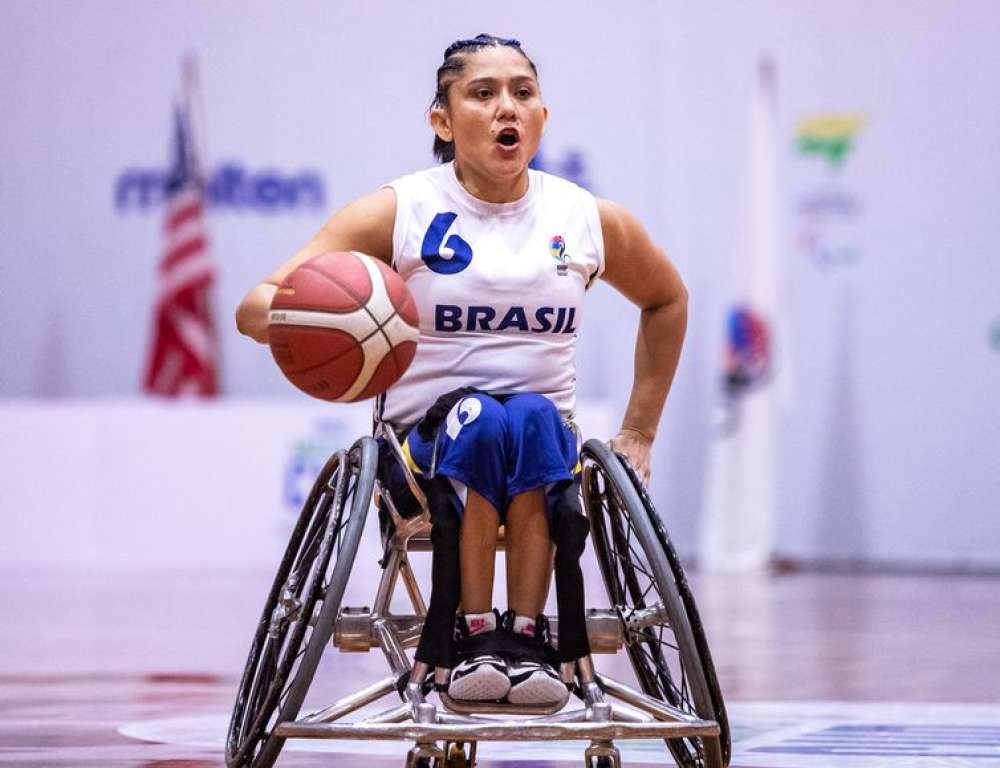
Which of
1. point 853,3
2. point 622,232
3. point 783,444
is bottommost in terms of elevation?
point 783,444

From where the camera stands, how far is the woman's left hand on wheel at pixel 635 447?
10.1ft

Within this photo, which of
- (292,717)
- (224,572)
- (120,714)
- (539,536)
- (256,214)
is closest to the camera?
(292,717)

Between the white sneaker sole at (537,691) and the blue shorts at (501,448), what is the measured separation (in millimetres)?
292

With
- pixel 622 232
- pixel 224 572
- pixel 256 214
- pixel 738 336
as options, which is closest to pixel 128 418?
pixel 224 572

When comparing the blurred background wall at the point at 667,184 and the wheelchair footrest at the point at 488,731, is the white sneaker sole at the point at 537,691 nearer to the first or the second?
the wheelchair footrest at the point at 488,731

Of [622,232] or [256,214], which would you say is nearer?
[622,232]

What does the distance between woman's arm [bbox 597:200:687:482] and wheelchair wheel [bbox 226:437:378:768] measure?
600 millimetres

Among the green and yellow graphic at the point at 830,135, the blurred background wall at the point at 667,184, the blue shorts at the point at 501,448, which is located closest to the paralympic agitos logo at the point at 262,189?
the blurred background wall at the point at 667,184

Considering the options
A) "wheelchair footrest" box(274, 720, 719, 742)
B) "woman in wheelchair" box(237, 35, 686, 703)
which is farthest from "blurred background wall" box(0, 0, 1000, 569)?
"wheelchair footrest" box(274, 720, 719, 742)

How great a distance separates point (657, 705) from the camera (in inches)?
100

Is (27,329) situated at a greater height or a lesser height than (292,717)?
greater

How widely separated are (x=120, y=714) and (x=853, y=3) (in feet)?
22.0

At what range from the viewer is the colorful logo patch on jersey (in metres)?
2.92

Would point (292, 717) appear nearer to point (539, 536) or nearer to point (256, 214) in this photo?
point (539, 536)
